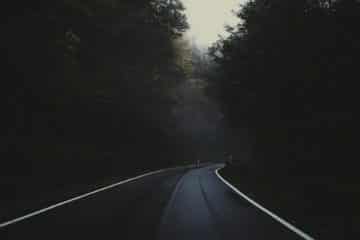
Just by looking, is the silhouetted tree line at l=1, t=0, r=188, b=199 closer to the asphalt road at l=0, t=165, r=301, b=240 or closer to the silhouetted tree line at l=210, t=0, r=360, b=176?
the asphalt road at l=0, t=165, r=301, b=240

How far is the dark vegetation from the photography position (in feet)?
65.7

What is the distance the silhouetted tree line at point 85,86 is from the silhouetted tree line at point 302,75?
8596 mm

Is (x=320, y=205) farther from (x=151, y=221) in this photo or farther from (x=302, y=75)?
(x=302, y=75)

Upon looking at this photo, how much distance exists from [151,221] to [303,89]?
54.4 ft

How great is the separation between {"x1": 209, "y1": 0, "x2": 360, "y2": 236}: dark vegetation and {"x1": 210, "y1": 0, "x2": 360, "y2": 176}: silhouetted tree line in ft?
0.14

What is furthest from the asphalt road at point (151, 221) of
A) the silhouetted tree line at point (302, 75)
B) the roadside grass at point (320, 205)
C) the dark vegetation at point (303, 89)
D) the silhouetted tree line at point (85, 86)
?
the silhouetted tree line at point (302, 75)

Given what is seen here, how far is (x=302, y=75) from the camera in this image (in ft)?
81.6

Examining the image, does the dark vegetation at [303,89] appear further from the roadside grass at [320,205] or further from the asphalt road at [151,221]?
the asphalt road at [151,221]

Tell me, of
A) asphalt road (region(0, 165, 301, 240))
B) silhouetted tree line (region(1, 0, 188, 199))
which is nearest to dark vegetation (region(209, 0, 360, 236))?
asphalt road (region(0, 165, 301, 240))

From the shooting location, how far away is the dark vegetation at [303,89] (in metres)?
20.0

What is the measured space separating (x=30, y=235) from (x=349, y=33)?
17.4 meters

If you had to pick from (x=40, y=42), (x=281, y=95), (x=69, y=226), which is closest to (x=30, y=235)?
(x=69, y=226)

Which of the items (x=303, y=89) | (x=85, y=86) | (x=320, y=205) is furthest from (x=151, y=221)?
(x=85, y=86)

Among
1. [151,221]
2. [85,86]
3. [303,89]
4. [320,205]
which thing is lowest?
[320,205]
